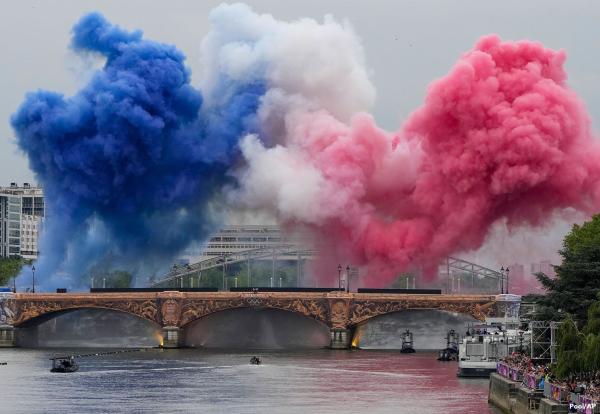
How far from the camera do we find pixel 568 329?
97.3 m

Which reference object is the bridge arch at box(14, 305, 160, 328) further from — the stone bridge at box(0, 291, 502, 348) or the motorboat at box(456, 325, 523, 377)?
the motorboat at box(456, 325, 523, 377)

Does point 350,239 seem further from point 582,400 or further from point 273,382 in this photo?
point 582,400

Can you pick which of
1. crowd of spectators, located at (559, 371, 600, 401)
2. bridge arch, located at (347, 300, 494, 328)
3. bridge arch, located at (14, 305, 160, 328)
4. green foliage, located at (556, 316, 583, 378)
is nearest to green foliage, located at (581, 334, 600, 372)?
crowd of spectators, located at (559, 371, 600, 401)

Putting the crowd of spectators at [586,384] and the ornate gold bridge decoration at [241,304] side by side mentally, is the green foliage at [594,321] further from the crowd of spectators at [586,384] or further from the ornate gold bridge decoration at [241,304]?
the ornate gold bridge decoration at [241,304]

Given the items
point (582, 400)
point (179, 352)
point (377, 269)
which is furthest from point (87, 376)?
point (582, 400)

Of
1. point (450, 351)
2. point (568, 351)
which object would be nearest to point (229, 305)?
point (450, 351)

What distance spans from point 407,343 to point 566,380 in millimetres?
93245

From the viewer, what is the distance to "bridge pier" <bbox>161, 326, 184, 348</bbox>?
18388cm

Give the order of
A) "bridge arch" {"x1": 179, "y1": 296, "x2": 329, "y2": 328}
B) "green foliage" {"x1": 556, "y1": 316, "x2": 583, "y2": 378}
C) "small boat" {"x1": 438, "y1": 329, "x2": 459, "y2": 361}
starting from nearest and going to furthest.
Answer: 1. "green foliage" {"x1": 556, "y1": 316, "x2": 583, "y2": 378}
2. "small boat" {"x1": 438, "y1": 329, "x2": 459, "y2": 361}
3. "bridge arch" {"x1": 179, "y1": 296, "x2": 329, "y2": 328}

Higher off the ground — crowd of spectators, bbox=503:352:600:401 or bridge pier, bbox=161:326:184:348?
bridge pier, bbox=161:326:184:348

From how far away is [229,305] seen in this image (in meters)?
181

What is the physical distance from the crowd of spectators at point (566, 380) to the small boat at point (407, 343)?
234 feet

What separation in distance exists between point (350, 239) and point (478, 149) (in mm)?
21712

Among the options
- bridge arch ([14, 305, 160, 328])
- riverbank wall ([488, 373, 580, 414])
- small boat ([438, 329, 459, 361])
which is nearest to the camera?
riverbank wall ([488, 373, 580, 414])
